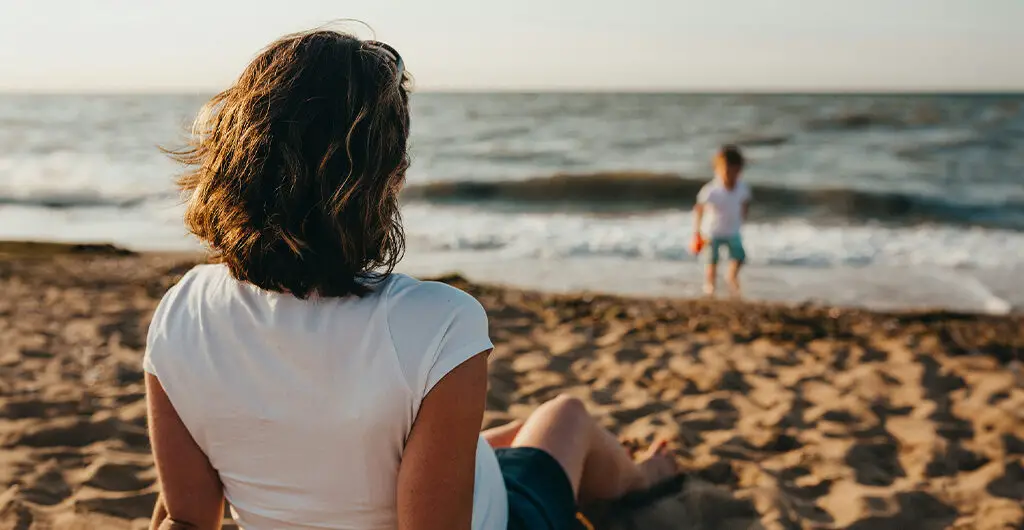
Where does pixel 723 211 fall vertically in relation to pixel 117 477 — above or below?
above

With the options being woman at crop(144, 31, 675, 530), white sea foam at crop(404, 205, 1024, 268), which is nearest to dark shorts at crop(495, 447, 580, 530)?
woman at crop(144, 31, 675, 530)

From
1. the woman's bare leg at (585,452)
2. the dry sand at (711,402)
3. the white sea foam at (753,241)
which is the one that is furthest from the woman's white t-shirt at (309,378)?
the white sea foam at (753,241)

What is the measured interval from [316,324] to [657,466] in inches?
81.6

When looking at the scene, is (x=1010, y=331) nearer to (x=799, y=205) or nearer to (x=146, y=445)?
(x=146, y=445)

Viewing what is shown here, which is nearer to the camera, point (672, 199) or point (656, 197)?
point (672, 199)

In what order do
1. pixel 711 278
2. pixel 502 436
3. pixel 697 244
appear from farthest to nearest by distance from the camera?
pixel 711 278, pixel 697 244, pixel 502 436

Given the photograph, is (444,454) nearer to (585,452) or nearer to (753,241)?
(585,452)

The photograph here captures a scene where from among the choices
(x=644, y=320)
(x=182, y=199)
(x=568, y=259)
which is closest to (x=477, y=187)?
(x=568, y=259)

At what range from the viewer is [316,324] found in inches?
55.5

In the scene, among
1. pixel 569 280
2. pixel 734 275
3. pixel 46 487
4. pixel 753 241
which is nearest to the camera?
pixel 46 487

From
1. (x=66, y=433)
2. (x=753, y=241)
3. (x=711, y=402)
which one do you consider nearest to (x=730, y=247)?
(x=753, y=241)

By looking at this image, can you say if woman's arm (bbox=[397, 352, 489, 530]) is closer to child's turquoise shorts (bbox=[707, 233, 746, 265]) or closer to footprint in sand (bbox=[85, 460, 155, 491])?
footprint in sand (bbox=[85, 460, 155, 491])

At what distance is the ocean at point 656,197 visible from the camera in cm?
830

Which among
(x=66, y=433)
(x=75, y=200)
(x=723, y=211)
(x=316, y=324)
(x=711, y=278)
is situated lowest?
(x=75, y=200)
